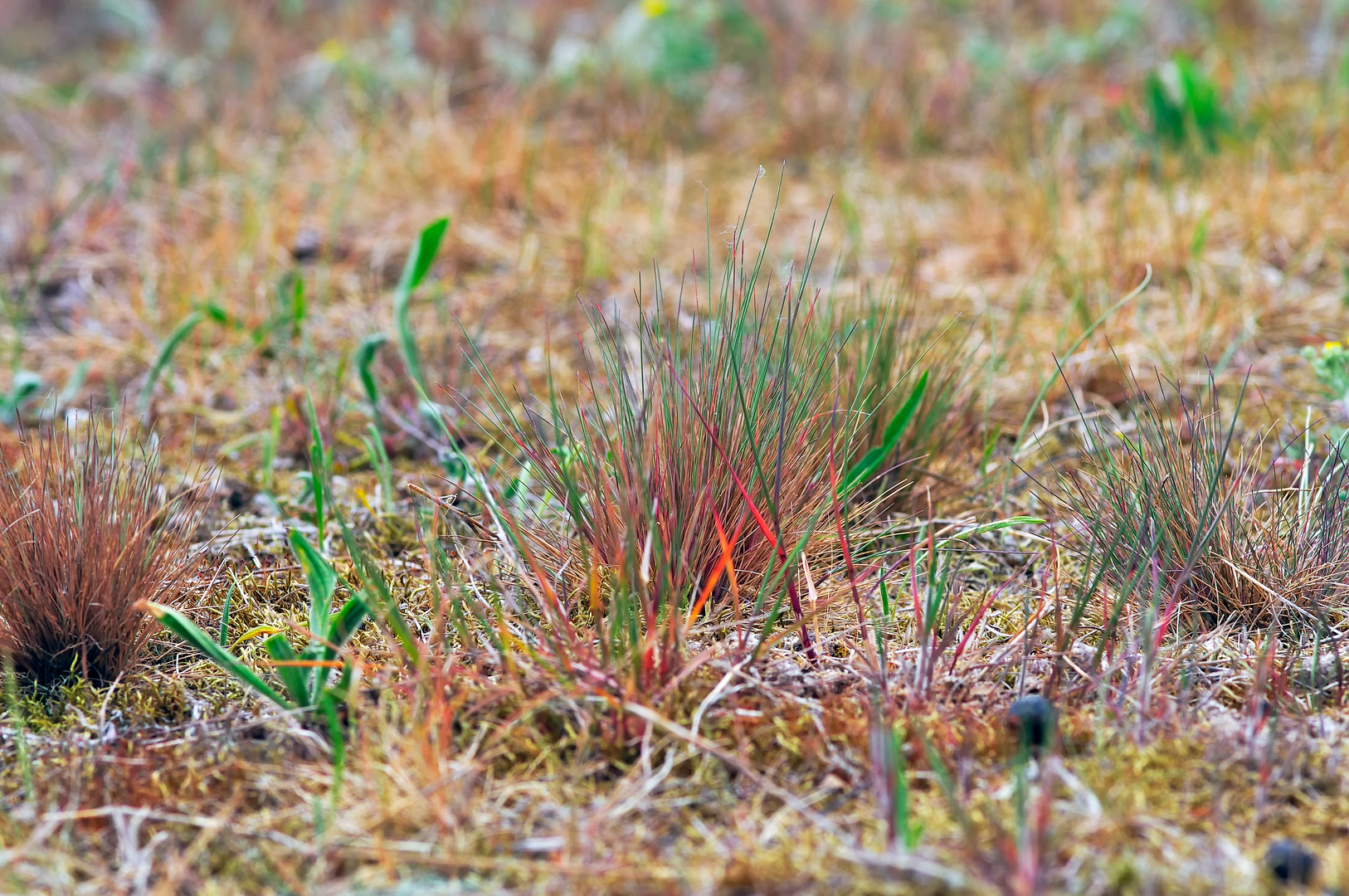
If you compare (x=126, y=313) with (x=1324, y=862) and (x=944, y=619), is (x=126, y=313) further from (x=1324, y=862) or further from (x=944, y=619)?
(x=1324, y=862)

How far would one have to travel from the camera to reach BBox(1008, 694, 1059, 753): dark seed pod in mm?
1464

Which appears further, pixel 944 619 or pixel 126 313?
pixel 126 313

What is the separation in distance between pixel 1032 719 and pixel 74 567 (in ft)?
4.35

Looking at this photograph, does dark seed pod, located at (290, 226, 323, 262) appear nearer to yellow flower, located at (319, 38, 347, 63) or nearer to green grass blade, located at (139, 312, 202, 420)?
green grass blade, located at (139, 312, 202, 420)

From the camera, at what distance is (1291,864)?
1219 millimetres

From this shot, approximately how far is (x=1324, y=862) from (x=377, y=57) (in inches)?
190

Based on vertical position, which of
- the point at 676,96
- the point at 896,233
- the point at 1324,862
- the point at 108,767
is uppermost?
the point at 676,96

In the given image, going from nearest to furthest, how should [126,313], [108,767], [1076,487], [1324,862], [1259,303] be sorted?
1. [1324,862]
2. [108,767]
3. [1076,487]
4. [1259,303]
5. [126,313]

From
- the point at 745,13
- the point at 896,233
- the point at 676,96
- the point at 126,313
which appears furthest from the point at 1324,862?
the point at 745,13

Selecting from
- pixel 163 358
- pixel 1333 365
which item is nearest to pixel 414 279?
pixel 163 358

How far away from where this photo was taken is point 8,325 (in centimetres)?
321

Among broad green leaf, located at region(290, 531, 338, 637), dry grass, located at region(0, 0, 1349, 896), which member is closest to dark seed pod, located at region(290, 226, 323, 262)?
dry grass, located at region(0, 0, 1349, 896)

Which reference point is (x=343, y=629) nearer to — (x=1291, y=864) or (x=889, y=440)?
(x=889, y=440)

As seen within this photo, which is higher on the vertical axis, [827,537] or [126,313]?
[126,313]
